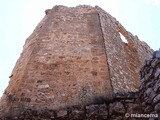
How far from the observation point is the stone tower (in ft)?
24.7

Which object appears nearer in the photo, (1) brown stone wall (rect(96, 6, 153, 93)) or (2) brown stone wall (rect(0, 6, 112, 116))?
(2) brown stone wall (rect(0, 6, 112, 116))

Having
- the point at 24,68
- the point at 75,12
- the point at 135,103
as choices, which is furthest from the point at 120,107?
the point at 75,12

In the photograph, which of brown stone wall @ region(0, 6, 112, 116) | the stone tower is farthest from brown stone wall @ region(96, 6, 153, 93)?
brown stone wall @ region(0, 6, 112, 116)

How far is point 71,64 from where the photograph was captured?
8.46 metres

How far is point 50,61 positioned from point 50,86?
960 millimetres

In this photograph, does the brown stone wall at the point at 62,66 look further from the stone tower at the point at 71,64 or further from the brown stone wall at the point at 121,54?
the brown stone wall at the point at 121,54

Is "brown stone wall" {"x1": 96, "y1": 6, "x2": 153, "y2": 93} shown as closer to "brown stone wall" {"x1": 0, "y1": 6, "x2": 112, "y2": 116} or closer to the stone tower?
the stone tower

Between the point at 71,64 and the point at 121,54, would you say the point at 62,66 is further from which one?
the point at 121,54

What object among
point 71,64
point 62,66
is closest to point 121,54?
point 71,64

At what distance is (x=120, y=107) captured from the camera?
15.2ft

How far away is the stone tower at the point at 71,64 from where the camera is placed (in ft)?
24.7

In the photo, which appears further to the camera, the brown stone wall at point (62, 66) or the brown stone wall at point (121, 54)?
the brown stone wall at point (121, 54)

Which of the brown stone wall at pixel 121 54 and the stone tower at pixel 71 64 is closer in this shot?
the stone tower at pixel 71 64

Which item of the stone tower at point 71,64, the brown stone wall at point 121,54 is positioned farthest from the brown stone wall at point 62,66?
the brown stone wall at point 121,54
